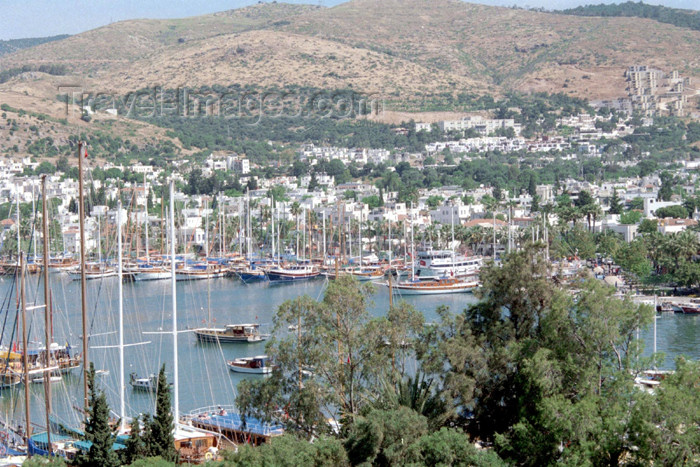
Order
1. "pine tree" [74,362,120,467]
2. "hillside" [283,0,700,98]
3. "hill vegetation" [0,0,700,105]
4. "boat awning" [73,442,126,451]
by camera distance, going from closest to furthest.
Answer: "pine tree" [74,362,120,467], "boat awning" [73,442,126,451], "hill vegetation" [0,0,700,105], "hillside" [283,0,700,98]

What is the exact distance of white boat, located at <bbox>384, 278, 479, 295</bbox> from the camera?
159ft

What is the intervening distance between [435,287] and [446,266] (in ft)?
15.1

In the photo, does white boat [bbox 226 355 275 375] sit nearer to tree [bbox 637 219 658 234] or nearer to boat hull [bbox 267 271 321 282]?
boat hull [bbox 267 271 321 282]

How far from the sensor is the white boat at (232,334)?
34406 mm

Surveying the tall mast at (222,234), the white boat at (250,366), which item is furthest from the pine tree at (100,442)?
the tall mast at (222,234)

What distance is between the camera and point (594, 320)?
1555 centimetres

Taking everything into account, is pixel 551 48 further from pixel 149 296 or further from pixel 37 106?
pixel 149 296

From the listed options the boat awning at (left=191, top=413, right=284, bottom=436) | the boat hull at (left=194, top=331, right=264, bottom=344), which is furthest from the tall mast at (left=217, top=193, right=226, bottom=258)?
the boat awning at (left=191, top=413, right=284, bottom=436)

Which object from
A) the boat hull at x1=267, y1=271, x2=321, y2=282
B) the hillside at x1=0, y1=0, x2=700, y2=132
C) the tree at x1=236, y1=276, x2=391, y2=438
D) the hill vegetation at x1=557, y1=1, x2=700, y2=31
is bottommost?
the boat hull at x1=267, y1=271, x2=321, y2=282

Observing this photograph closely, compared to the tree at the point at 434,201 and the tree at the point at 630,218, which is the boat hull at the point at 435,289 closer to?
the tree at the point at 630,218

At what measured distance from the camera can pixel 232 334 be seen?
3459cm

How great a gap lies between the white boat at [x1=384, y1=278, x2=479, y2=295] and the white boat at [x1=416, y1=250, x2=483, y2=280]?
1.48 metres

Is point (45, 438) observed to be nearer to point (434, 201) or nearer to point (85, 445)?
point (85, 445)

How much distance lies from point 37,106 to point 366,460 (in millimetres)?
113546
